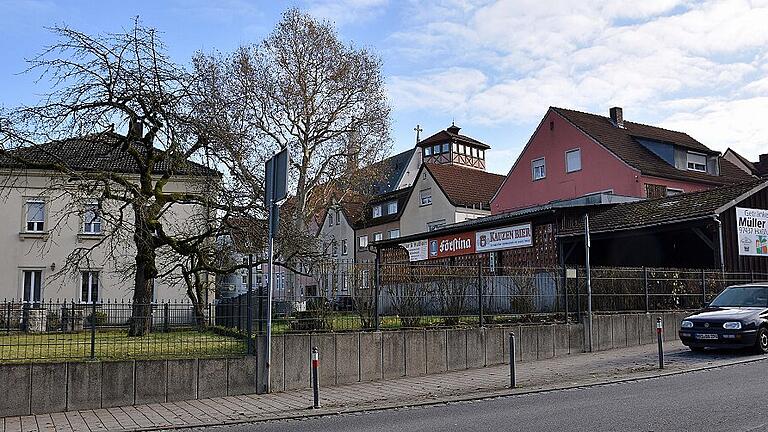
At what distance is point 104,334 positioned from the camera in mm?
12359

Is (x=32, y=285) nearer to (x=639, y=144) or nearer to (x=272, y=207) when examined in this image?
(x=272, y=207)

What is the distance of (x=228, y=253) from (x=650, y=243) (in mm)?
17152

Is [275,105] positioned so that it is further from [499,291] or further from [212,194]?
[499,291]

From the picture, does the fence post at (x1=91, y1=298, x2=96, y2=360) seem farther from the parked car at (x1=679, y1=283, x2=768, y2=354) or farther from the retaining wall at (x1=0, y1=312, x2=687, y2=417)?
the parked car at (x1=679, y1=283, x2=768, y2=354)

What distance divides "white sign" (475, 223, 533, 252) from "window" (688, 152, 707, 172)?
20077mm

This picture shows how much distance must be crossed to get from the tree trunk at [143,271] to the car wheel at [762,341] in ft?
41.5

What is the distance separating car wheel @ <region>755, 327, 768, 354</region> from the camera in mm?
16255

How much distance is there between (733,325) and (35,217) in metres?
31.8

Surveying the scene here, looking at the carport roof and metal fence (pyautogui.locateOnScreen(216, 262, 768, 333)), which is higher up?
the carport roof

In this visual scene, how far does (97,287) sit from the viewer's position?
36.0 meters

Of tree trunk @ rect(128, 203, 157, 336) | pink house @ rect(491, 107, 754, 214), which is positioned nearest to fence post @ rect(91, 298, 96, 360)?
tree trunk @ rect(128, 203, 157, 336)

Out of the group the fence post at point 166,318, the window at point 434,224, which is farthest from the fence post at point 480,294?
the window at point 434,224

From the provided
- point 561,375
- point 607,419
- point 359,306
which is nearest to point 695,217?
point 561,375

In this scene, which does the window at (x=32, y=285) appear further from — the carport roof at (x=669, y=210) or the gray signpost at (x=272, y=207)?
the gray signpost at (x=272, y=207)
